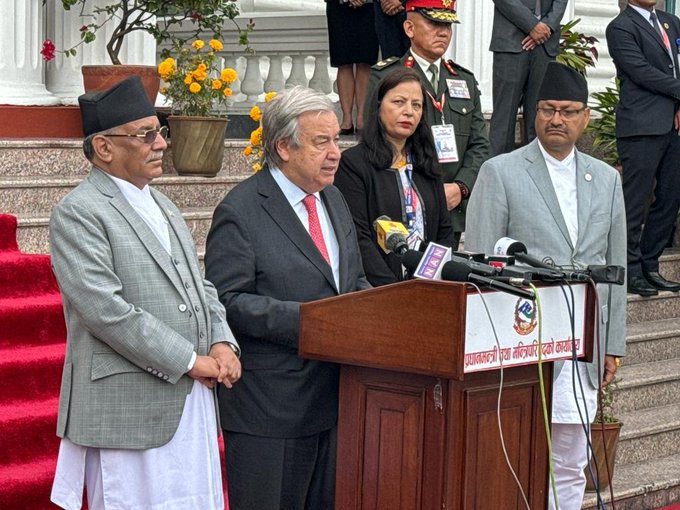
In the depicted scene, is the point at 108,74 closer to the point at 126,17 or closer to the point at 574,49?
the point at 126,17

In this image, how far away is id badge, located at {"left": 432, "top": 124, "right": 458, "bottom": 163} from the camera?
637cm

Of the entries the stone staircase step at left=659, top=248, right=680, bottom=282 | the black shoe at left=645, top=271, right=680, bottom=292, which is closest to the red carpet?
the black shoe at left=645, top=271, right=680, bottom=292

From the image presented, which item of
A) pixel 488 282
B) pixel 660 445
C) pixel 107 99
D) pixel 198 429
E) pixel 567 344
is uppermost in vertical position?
pixel 107 99

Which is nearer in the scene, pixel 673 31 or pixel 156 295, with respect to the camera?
pixel 156 295

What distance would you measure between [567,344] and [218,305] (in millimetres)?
1020

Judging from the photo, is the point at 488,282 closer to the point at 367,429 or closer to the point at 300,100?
the point at 367,429

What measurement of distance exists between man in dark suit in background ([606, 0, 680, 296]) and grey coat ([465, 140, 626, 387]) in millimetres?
3227

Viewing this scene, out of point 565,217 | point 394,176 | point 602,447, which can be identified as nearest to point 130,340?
point 394,176

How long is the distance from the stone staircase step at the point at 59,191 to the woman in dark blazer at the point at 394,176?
2393 mm

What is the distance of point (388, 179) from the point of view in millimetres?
5125

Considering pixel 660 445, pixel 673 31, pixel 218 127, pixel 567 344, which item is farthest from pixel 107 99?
pixel 673 31

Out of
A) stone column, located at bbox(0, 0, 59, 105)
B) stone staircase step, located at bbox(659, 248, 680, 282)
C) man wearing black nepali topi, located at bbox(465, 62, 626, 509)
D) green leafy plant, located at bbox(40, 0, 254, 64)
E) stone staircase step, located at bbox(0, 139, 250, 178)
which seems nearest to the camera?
man wearing black nepali topi, located at bbox(465, 62, 626, 509)

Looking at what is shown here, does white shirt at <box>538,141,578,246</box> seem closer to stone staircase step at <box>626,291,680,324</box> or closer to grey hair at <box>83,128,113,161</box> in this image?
grey hair at <box>83,128,113,161</box>

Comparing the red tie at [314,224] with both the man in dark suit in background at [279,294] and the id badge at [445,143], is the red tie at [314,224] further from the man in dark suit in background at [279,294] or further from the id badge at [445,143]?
the id badge at [445,143]
